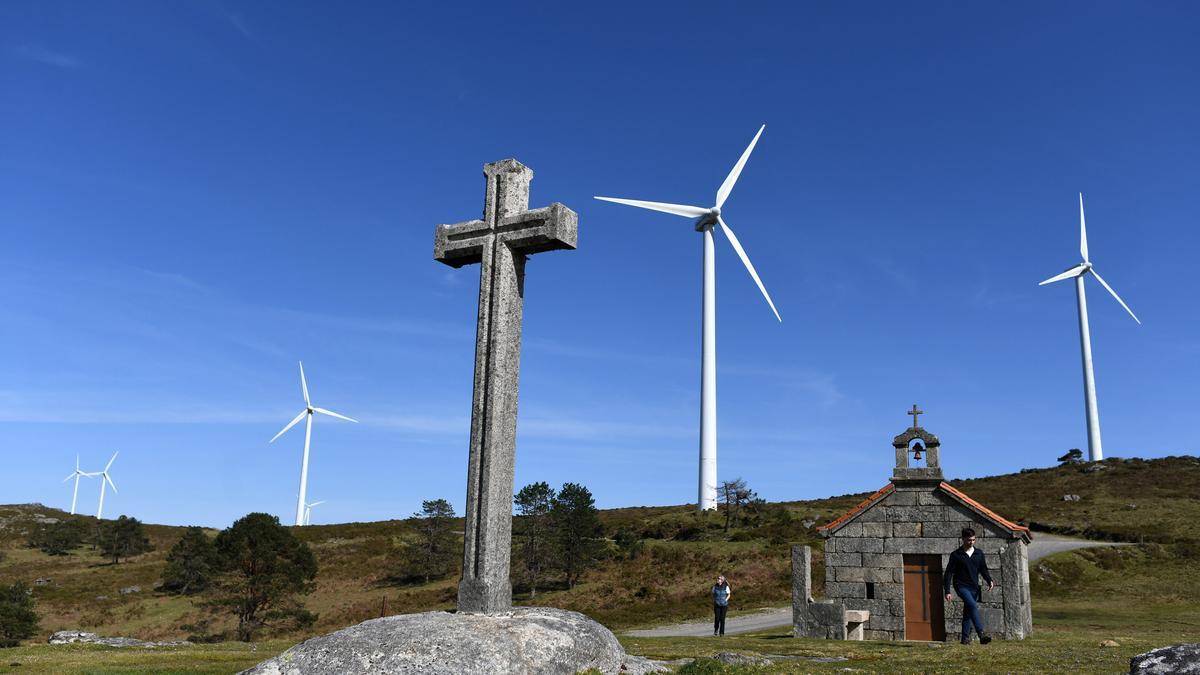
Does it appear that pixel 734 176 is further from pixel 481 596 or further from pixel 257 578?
pixel 481 596

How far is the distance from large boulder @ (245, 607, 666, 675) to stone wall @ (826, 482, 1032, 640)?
16.9 m

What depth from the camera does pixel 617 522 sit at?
72.4 m

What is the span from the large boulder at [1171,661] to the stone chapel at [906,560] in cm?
1728

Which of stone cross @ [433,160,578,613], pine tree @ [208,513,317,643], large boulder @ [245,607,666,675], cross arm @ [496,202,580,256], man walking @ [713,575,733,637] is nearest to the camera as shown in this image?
large boulder @ [245,607,666,675]

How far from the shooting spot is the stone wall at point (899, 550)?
2342 centimetres

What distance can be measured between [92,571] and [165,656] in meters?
51.6

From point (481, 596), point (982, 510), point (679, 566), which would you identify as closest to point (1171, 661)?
point (481, 596)

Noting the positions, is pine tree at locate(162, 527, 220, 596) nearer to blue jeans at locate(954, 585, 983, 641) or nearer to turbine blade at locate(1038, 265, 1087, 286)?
blue jeans at locate(954, 585, 983, 641)

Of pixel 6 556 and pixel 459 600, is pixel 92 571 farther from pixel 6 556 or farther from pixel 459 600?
pixel 459 600

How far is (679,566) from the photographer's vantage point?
4978cm

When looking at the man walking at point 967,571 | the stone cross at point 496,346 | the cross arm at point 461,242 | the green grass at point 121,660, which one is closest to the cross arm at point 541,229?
the stone cross at point 496,346

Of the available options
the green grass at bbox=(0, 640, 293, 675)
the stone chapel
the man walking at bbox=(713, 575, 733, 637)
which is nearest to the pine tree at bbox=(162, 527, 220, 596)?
the green grass at bbox=(0, 640, 293, 675)

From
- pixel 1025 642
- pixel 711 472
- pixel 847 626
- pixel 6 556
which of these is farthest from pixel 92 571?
pixel 1025 642

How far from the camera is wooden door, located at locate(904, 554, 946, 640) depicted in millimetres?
24156
